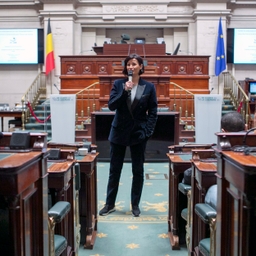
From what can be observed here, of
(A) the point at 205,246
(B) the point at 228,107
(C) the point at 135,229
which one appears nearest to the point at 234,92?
(B) the point at 228,107

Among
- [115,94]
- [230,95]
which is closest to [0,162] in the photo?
[115,94]

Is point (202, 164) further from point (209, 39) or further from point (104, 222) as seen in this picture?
point (209, 39)

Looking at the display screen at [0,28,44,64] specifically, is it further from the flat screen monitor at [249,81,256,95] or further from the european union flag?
the flat screen monitor at [249,81,256,95]

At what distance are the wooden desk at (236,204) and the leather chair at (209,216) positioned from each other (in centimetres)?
10

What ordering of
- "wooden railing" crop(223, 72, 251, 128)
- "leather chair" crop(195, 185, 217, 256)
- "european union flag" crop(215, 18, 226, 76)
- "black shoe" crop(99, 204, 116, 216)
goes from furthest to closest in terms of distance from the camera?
"european union flag" crop(215, 18, 226, 76)
"wooden railing" crop(223, 72, 251, 128)
"black shoe" crop(99, 204, 116, 216)
"leather chair" crop(195, 185, 217, 256)

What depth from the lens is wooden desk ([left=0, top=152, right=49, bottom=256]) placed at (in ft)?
4.69

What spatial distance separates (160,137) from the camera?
277 inches

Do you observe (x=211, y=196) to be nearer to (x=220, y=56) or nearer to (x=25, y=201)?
(x=25, y=201)

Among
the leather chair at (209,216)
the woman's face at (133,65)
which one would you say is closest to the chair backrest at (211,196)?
the leather chair at (209,216)

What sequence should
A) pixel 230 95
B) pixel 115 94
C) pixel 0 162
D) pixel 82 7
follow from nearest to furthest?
pixel 0 162
pixel 115 94
pixel 230 95
pixel 82 7

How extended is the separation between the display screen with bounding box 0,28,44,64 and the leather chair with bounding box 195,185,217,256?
35.3ft

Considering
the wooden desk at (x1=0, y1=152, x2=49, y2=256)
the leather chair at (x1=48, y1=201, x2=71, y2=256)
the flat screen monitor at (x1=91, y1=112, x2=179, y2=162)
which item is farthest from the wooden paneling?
the wooden desk at (x1=0, y1=152, x2=49, y2=256)

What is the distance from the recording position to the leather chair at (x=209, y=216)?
1.98m

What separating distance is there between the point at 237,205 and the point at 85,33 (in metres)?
11.8
